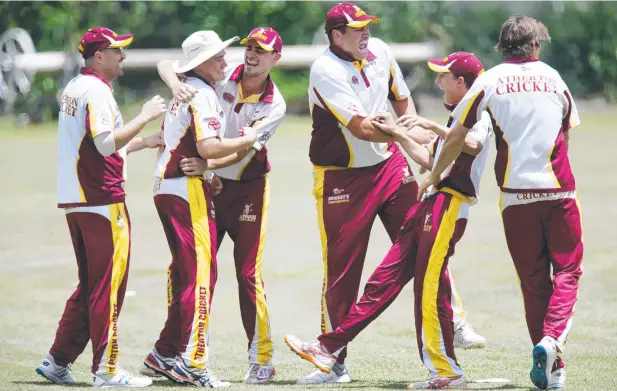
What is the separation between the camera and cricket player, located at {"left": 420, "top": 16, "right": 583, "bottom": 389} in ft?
24.2

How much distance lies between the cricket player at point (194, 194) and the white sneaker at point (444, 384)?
1.33 metres

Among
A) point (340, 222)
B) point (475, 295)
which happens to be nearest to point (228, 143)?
point (340, 222)

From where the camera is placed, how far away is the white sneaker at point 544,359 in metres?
7.15

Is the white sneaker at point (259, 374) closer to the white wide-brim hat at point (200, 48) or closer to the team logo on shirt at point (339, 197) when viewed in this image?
the team logo on shirt at point (339, 197)

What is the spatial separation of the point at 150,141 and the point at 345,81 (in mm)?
1431

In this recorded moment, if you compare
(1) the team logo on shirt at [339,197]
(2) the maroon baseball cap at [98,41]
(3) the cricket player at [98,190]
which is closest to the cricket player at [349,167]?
(1) the team logo on shirt at [339,197]

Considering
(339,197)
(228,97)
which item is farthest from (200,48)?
(339,197)

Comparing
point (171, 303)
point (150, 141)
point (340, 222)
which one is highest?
point (150, 141)

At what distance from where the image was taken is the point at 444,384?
763 cm

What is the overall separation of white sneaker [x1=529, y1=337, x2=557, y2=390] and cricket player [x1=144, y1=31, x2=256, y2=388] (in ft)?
6.77

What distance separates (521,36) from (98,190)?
291 cm

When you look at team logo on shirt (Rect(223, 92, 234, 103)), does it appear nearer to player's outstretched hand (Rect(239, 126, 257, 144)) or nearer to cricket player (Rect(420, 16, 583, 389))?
player's outstretched hand (Rect(239, 126, 257, 144))

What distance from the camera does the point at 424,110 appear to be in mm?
37750

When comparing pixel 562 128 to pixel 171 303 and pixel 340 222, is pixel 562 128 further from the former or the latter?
pixel 171 303
